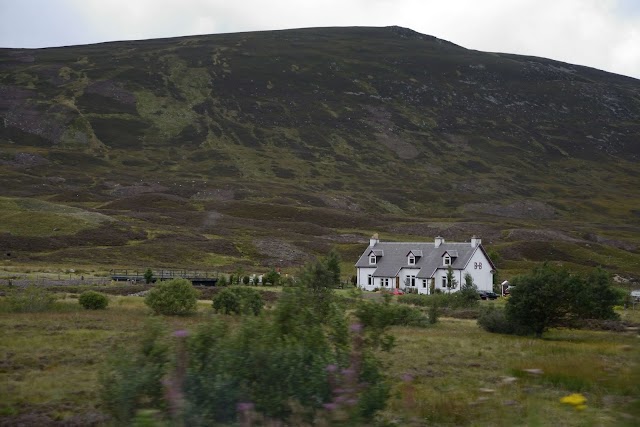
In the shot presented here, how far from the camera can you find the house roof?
70.2 meters

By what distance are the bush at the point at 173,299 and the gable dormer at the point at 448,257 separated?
3829 centimetres

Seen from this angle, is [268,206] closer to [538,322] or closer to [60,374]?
[538,322]

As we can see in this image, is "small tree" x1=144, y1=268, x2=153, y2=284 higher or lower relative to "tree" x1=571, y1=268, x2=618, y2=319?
higher

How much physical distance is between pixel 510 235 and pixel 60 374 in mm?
110136

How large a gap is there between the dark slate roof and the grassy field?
34.4 m

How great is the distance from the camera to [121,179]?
6142 inches

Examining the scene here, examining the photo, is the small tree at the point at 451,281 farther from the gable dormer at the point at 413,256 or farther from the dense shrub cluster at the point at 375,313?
the dense shrub cluster at the point at 375,313

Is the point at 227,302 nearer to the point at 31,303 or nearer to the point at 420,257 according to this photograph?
the point at 31,303

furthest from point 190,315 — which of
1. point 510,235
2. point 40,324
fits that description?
point 510,235

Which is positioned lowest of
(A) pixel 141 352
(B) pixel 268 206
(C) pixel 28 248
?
(A) pixel 141 352

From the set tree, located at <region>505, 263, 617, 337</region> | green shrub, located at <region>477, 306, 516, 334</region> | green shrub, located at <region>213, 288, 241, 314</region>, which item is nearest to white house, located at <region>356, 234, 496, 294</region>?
green shrub, located at <region>477, 306, 516, 334</region>

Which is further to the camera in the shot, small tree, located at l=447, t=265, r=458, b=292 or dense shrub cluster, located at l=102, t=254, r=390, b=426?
small tree, located at l=447, t=265, r=458, b=292

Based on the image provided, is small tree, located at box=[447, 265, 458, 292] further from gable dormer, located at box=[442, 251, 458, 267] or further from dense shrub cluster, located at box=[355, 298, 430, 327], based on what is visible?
dense shrub cluster, located at box=[355, 298, 430, 327]

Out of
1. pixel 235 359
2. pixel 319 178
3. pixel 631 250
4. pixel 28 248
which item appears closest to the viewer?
pixel 235 359
